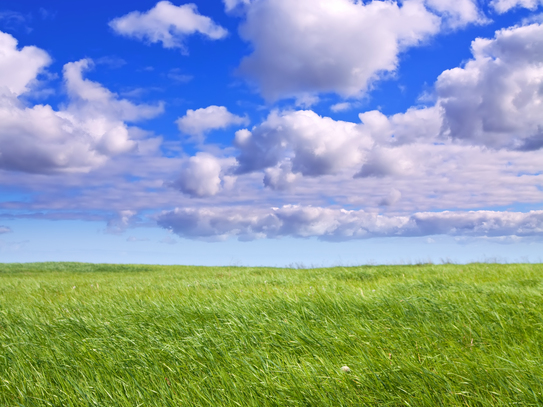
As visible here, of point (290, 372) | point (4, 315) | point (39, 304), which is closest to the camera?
point (290, 372)

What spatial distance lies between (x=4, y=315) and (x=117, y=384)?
15.8 feet

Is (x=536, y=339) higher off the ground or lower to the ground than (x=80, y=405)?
higher

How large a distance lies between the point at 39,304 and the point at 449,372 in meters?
8.10

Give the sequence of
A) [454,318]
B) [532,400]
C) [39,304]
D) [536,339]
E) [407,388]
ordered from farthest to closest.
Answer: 1. [39,304]
2. [454,318]
3. [536,339]
4. [407,388]
5. [532,400]

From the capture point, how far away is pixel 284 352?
4023 mm

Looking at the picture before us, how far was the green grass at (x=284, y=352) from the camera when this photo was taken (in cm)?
300

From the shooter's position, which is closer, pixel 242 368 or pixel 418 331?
pixel 242 368

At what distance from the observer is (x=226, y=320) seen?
17.1ft

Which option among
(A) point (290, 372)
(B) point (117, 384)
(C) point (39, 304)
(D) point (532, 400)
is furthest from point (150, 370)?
(C) point (39, 304)

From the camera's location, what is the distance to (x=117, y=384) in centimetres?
369

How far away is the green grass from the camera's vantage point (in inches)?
118

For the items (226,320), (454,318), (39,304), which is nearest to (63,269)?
(39,304)

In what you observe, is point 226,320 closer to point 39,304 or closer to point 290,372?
point 290,372

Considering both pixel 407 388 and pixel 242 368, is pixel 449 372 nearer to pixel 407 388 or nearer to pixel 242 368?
pixel 407 388
